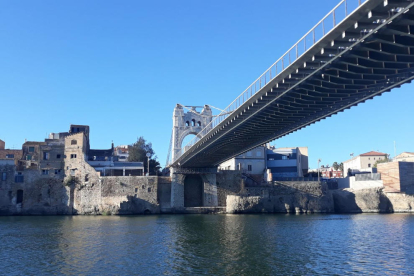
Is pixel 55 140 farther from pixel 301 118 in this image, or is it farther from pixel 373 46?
pixel 373 46

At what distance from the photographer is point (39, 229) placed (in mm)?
35094

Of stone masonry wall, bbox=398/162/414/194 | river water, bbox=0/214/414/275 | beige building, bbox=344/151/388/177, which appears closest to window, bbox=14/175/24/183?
river water, bbox=0/214/414/275

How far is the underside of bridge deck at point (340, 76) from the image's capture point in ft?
49.3

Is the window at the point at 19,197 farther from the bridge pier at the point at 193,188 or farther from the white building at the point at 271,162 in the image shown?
the white building at the point at 271,162

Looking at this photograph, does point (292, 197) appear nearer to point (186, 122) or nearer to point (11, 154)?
point (186, 122)

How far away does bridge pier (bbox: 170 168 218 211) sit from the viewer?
2195 inches

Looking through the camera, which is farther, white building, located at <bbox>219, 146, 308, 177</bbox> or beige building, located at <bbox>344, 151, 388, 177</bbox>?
beige building, located at <bbox>344, 151, 388, 177</bbox>

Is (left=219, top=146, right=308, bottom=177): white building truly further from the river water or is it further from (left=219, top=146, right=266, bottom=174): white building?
the river water

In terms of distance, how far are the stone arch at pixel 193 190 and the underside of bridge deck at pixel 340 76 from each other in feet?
77.3

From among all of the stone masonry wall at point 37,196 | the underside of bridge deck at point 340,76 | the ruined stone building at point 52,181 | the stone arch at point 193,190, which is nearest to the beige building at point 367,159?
the stone arch at point 193,190

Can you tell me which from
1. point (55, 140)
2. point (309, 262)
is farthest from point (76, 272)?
point (55, 140)

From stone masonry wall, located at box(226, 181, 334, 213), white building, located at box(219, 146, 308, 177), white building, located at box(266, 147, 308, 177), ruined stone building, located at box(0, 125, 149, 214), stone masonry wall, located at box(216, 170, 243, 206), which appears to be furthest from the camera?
white building, located at box(266, 147, 308, 177)

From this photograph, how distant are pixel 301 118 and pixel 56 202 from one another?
124ft

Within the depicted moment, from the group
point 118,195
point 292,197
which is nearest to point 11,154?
point 118,195
